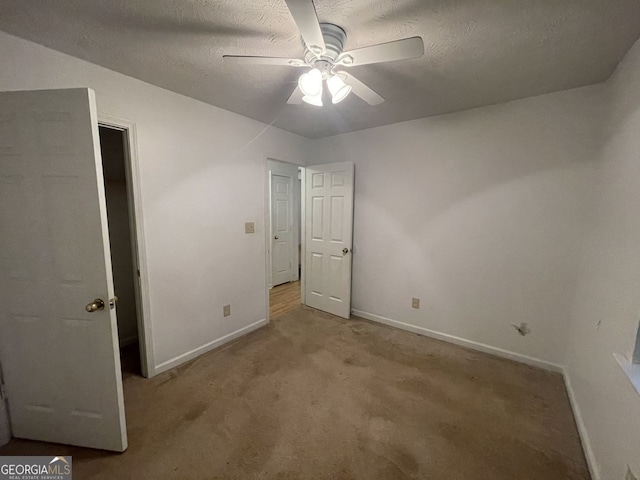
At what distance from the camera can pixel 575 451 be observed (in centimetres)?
144

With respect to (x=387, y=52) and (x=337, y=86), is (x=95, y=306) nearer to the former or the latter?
(x=337, y=86)

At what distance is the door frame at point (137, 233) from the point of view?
1.82m

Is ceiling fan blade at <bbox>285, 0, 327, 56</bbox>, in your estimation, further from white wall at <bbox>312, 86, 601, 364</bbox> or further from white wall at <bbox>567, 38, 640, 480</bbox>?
white wall at <bbox>312, 86, 601, 364</bbox>

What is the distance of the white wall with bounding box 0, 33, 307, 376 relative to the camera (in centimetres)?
163

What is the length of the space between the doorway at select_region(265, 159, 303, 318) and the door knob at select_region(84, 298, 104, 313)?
2745 mm

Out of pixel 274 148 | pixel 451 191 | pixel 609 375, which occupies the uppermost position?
pixel 274 148

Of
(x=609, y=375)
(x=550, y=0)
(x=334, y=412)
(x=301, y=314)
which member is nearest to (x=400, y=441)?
(x=334, y=412)

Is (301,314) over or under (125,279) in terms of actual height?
under

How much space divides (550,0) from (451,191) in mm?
1553

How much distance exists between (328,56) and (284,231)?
348 centimetres

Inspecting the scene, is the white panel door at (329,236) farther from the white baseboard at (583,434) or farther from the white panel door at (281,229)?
the white baseboard at (583,434)

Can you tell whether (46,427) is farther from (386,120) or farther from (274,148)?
(386,120)

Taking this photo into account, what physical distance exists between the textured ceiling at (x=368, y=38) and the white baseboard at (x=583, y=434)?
228 cm

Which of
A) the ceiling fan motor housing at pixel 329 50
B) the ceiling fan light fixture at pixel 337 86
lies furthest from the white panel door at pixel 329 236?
the ceiling fan motor housing at pixel 329 50
